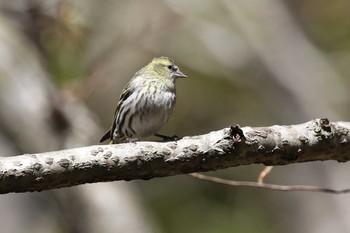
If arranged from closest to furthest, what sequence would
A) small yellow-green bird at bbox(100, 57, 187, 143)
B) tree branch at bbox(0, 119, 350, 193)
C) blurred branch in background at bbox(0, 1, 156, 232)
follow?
Answer: tree branch at bbox(0, 119, 350, 193), small yellow-green bird at bbox(100, 57, 187, 143), blurred branch in background at bbox(0, 1, 156, 232)

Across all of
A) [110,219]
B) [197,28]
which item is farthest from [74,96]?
[197,28]

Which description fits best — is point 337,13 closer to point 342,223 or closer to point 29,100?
point 342,223

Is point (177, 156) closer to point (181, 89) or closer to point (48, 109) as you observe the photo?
point (48, 109)

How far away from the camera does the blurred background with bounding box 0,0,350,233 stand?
6727 millimetres

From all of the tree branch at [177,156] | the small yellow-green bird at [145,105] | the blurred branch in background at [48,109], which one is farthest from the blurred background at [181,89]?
the tree branch at [177,156]

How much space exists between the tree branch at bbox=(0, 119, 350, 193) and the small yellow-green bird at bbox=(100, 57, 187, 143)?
1.64 meters

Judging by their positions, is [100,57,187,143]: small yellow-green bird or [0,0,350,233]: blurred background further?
[0,0,350,233]: blurred background

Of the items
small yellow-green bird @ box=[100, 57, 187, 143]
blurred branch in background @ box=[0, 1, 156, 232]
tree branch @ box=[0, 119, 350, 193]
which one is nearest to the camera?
tree branch @ box=[0, 119, 350, 193]

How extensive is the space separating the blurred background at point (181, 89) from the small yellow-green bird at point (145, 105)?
1.32m

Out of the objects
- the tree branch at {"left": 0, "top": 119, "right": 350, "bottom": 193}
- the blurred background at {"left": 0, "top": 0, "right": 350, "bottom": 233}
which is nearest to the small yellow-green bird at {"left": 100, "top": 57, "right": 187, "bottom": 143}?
the blurred background at {"left": 0, "top": 0, "right": 350, "bottom": 233}

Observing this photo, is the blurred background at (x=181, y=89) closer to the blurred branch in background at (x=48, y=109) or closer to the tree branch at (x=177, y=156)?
the blurred branch in background at (x=48, y=109)

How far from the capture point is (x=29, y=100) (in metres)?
6.83

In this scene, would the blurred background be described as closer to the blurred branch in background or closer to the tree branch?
the blurred branch in background

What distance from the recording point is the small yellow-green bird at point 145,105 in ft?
16.4
